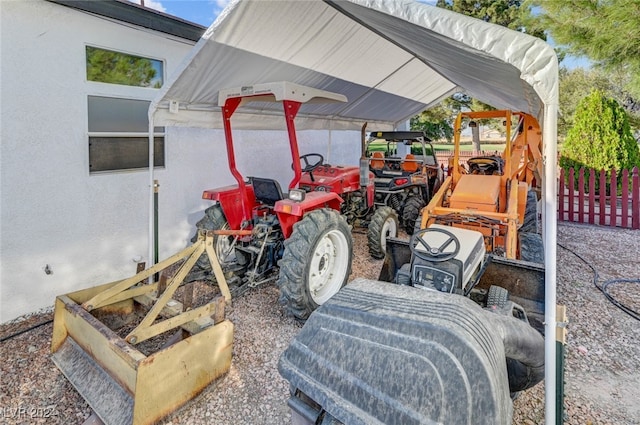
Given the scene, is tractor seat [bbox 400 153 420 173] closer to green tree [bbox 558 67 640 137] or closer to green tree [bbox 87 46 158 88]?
green tree [bbox 87 46 158 88]

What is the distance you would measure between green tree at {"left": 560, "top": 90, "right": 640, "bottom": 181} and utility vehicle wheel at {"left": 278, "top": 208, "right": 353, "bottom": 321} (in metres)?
7.23

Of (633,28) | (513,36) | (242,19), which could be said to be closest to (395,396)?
(513,36)

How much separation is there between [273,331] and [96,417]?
128 centimetres

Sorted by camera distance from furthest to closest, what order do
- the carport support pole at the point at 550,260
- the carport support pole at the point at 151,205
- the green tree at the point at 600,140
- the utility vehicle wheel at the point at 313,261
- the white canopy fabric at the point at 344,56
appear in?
the green tree at the point at 600,140, the carport support pole at the point at 151,205, the utility vehicle wheel at the point at 313,261, the white canopy fabric at the point at 344,56, the carport support pole at the point at 550,260

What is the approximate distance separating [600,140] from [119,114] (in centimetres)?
908

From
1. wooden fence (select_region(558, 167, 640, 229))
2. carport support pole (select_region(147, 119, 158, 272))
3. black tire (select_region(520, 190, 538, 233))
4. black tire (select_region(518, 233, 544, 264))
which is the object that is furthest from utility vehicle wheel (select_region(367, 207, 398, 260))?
wooden fence (select_region(558, 167, 640, 229))

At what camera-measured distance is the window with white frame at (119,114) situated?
3.54m

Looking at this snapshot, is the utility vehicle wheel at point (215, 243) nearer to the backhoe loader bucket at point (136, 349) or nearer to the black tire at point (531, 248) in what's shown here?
the backhoe loader bucket at point (136, 349)

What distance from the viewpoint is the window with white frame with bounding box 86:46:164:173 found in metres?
3.54

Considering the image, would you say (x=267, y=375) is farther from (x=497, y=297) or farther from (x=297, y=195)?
(x=497, y=297)

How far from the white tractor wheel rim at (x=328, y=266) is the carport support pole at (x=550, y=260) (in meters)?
1.78

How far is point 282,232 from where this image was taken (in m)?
3.50

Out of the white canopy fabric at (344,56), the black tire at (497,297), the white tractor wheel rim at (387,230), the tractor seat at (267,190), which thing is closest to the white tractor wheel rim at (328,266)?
the tractor seat at (267,190)

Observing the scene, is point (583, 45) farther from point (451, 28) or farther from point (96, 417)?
point (96, 417)
